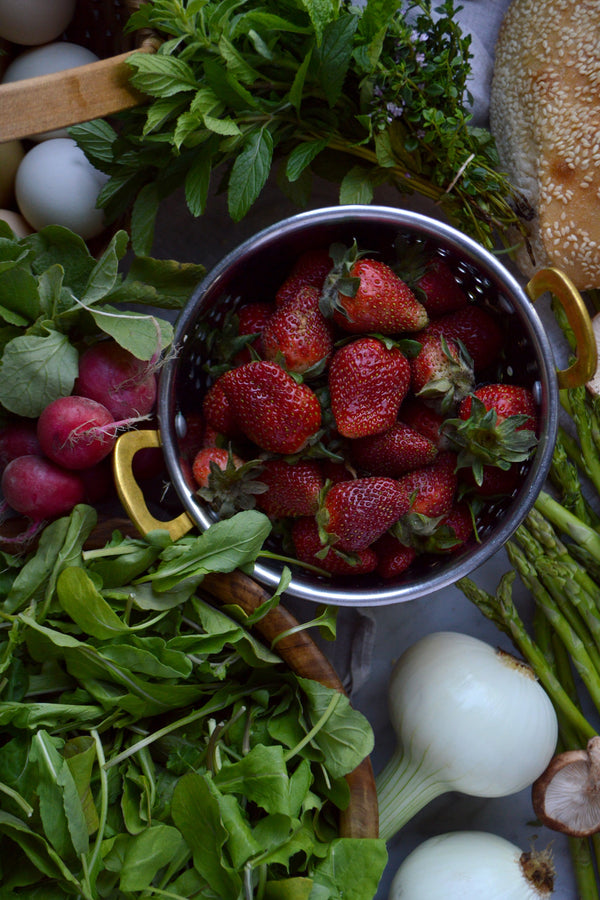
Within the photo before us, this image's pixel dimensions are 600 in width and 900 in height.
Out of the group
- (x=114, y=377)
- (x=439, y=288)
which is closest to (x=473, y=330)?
(x=439, y=288)

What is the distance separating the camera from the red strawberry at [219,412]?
964mm

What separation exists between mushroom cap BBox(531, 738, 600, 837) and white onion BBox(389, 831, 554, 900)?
6cm

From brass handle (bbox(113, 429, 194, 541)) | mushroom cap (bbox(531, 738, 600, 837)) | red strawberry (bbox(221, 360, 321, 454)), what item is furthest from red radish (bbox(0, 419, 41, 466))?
mushroom cap (bbox(531, 738, 600, 837))

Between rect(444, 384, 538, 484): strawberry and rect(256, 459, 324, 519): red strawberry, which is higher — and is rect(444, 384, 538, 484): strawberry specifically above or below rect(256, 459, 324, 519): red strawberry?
above

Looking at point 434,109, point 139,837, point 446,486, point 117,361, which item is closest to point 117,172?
point 117,361

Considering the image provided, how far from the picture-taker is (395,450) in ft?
3.07

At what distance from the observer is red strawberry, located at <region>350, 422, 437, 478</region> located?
93 centimetres

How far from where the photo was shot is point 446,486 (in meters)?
0.94

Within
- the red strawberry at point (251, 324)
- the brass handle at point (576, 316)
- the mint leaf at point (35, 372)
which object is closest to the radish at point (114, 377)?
the mint leaf at point (35, 372)

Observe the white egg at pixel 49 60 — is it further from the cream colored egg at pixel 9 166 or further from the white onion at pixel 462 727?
the white onion at pixel 462 727

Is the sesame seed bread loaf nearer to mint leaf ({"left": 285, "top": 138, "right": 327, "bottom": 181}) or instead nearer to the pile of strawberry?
the pile of strawberry

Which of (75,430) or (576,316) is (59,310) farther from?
(576,316)

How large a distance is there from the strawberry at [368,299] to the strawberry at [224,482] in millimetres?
198

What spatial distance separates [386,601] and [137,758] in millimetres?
331
